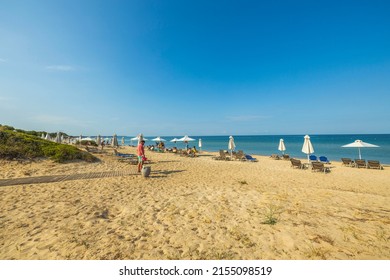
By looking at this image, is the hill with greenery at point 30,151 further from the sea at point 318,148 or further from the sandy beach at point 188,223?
the sea at point 318,148

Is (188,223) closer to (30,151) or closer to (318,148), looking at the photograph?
(30,151)

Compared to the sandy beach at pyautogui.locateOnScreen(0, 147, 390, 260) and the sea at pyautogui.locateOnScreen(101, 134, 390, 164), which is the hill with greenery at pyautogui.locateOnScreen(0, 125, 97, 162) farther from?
the sea at pyautogui.locateOnScreen(101, 134, 390, 164)

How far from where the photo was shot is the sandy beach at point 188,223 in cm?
322

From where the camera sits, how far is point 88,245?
3375mm

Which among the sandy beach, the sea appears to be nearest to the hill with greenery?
the sandy beach

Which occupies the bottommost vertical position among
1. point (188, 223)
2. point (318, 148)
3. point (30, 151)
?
point (188, 223)

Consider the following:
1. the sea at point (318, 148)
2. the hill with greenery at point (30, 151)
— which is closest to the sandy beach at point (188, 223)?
the hill with greenery at point (30, 151)

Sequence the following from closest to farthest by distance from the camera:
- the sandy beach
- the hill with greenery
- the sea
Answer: the sandy beach
the hill with greenery
the sea

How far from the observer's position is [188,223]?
4.38 metres

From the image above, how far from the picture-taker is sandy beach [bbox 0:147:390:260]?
10.6 ft

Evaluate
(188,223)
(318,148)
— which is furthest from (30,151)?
(318,148)

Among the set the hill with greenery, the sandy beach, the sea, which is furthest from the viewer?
the sea

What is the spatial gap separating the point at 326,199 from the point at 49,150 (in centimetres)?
1608
